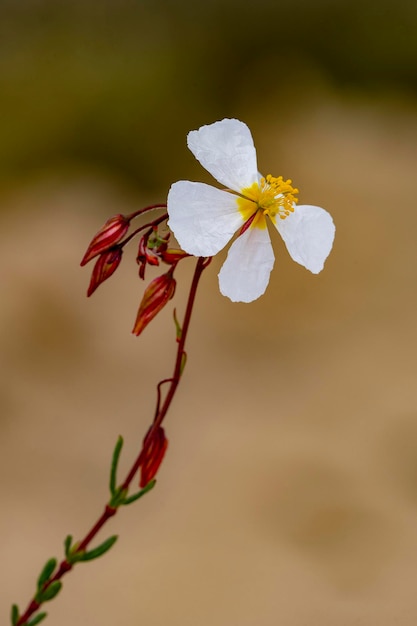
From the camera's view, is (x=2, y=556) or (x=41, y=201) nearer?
(x=2, y=556)

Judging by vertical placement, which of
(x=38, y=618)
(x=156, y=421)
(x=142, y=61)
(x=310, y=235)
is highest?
(x=142, y=61)

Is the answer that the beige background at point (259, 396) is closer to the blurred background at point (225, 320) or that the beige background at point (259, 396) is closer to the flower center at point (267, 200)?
the blurred background at point (225, 320)

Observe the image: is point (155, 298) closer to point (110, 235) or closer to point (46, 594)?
point (110, 235)

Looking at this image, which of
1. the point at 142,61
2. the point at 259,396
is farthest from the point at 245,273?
the point at 142,61

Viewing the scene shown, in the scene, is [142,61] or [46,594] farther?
[142,61]

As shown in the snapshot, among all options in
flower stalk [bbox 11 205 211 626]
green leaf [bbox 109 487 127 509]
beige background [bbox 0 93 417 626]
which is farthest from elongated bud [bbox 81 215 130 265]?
beige background [bbox 0 93 417 626]

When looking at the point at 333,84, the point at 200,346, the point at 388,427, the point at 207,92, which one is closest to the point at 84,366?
the point at 200,346

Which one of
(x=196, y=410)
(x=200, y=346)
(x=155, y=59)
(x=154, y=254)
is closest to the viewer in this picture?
(x=154, y=254)

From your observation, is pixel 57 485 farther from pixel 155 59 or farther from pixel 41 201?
pixel 155 59
